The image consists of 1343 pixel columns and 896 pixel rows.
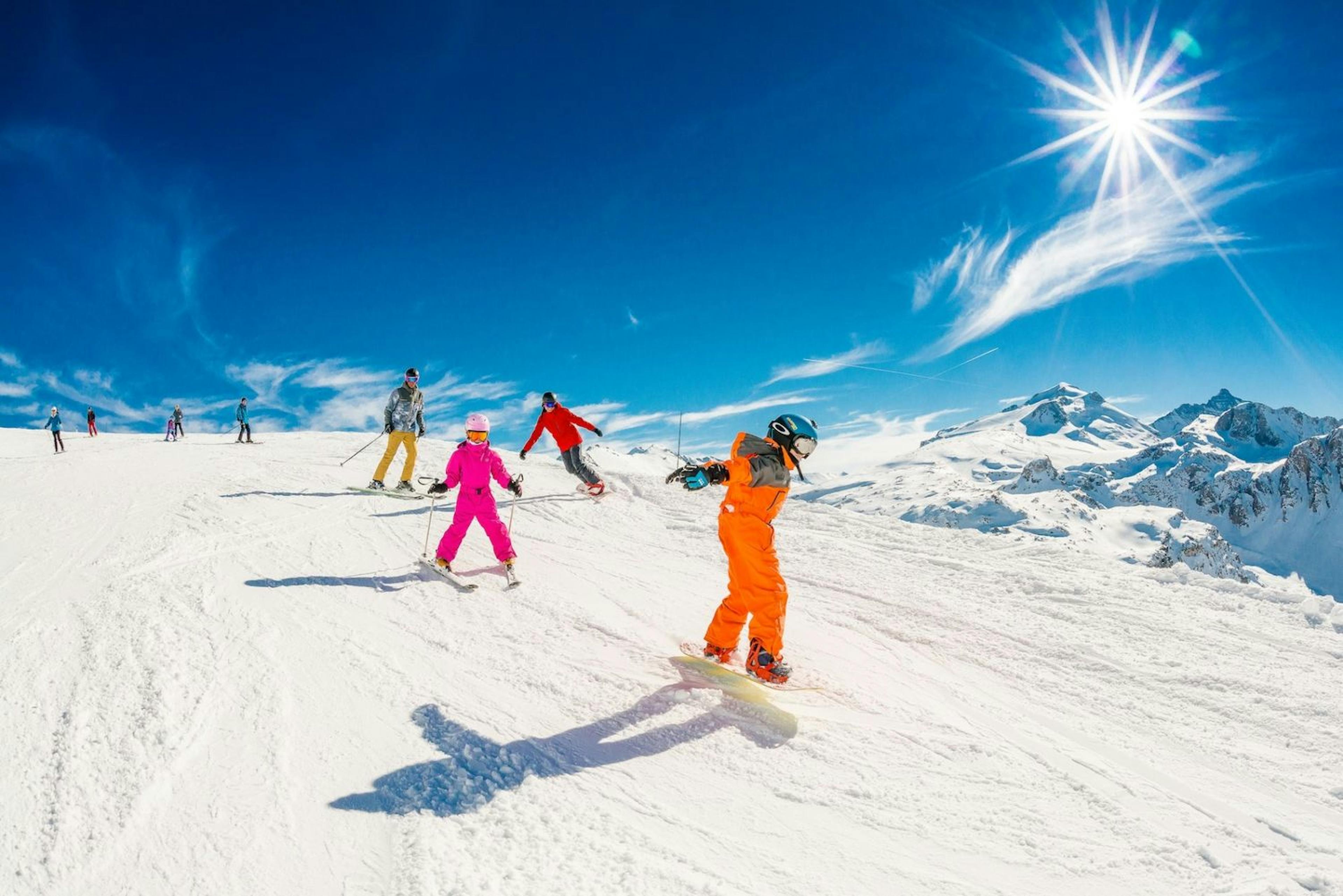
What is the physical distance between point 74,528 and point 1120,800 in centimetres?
1180

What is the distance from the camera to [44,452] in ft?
72.5

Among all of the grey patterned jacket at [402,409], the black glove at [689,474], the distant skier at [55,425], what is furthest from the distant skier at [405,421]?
the distant skier at [55,425]

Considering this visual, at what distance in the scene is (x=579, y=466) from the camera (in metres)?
14.4

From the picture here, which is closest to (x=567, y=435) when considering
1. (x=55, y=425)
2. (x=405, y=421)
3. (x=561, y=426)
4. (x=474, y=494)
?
(x=561, y=426)

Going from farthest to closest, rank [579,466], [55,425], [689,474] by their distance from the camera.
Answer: [55,425] → [579,466] → [689,474]

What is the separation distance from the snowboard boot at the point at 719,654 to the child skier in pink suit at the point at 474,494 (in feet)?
9.78

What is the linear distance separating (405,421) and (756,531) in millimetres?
10229

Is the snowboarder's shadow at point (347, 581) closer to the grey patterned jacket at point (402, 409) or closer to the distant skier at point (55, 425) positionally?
the grey patterned jacket at point (402, 409)

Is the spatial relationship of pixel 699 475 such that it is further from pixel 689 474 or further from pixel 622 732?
pixel 622 732

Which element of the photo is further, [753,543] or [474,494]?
[474,494]

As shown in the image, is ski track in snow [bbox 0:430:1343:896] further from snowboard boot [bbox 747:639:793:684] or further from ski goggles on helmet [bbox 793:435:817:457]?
ski goggles on helmet [bbox 793:435:817:457]

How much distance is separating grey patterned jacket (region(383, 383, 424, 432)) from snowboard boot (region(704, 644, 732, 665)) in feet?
32.5

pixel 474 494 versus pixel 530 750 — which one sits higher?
pixel 474 494

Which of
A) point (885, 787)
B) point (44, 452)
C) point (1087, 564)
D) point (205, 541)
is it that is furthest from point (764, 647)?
point (44, 452)
